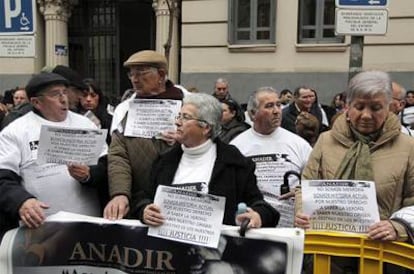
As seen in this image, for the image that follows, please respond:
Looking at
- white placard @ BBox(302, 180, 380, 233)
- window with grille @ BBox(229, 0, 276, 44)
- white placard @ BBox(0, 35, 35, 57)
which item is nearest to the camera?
white placard @ BBox(302, 180, 380, 233)

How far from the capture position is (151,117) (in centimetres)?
355

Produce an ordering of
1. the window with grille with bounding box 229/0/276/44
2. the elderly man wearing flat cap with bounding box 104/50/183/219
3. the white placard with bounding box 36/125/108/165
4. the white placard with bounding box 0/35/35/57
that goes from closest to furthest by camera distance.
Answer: the white placard with bounding box 36/125/108/165 < the elderly man wearing flat cap with bounding box 104/50/183/219 < the white placard with bounding box 0/35/35/57 < the window with grille with bounding box 229/0/276/44

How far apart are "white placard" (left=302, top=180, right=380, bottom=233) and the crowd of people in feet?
0.22

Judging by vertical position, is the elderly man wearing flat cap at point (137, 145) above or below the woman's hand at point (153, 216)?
above

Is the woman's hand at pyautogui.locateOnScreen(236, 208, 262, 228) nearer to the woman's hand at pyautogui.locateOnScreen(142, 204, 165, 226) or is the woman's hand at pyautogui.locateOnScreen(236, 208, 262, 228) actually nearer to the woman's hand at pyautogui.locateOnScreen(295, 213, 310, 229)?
the woman's hand at pyautogui.locateOnScreen(295, 213, 310, 229)

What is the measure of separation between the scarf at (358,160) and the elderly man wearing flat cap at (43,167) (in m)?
1.44

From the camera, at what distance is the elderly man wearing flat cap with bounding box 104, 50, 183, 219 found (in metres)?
3.38

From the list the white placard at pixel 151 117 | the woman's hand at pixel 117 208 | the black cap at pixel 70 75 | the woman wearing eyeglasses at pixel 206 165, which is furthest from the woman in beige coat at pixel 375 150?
the black cap at pixel 70 75

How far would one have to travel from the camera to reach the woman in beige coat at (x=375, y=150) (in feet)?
8.92

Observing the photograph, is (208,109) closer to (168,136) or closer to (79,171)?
(168,136)

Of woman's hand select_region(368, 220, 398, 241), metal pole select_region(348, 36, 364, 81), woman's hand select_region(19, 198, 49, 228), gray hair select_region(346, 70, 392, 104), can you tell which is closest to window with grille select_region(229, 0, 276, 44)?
metal pole select_region(348, 36, 364, 81)

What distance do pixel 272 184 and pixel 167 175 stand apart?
123 cm

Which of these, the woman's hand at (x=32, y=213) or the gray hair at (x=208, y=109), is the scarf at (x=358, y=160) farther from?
the woman's hand at (x=32, y=213)

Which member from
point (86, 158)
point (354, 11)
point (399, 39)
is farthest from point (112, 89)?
point (86, 158)
